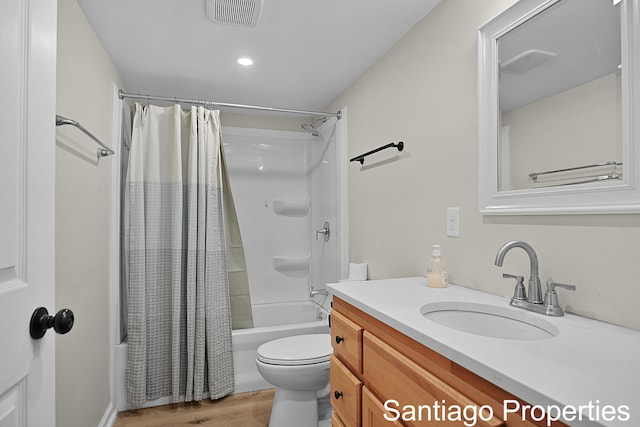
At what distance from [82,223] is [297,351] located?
1.30m

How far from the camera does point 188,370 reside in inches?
92.0

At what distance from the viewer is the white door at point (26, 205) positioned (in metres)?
0.68

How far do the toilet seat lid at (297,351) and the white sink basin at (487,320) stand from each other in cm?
94

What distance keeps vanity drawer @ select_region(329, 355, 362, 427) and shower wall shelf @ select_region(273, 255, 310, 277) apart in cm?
→ 208

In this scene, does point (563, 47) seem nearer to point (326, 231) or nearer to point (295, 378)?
point (295, 378)

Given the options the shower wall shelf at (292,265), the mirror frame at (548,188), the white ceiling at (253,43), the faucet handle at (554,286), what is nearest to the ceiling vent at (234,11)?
the white ceiling at (253,43)

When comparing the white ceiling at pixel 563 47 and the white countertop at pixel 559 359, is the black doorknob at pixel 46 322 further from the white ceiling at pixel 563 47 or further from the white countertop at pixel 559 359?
the white ceiling at pixel 563 47

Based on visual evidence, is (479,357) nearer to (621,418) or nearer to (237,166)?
(621,418)

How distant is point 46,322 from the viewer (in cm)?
80

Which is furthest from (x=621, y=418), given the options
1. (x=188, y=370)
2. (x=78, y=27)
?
(x=188, y=370)

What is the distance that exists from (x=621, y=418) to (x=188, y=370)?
7.85ft

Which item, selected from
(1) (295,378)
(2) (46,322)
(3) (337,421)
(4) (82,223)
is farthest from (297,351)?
(2) (46,322)

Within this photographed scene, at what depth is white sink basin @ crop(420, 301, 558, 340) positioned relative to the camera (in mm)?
1057

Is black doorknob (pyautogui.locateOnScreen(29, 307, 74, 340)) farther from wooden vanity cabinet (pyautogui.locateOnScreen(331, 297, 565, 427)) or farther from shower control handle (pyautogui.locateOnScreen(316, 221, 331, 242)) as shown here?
shower control handle (pyautogui.locateOnScreen(316, 221, 331, 242))
